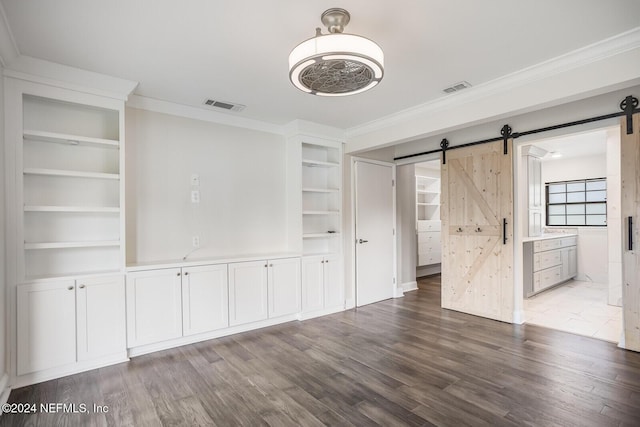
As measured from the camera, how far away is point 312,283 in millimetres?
4531

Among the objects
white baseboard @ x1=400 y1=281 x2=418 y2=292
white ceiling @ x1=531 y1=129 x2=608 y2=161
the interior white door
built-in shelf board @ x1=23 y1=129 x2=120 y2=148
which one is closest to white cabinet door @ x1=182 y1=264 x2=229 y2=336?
built-in shelf board @ x1=23 y1=129 x2=120 y2=148

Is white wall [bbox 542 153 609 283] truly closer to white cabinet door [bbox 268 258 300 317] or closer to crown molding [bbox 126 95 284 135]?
white cabinet door [bbox 268 258 300 317]

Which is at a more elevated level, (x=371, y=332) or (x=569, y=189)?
(x=569, y=189)

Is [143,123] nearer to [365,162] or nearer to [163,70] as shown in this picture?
[163,70]

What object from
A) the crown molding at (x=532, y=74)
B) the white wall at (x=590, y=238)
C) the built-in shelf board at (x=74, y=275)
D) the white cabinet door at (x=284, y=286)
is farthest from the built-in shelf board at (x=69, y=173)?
the white wall at (x=590, y=238)

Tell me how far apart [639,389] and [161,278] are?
4.25m

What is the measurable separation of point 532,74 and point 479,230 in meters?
2.10

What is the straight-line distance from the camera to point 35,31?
7.69ft

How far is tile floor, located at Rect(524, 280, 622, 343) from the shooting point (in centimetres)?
379

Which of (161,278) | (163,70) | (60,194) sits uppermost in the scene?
(163,70)

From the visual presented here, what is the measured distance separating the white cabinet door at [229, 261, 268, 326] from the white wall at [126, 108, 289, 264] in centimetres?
41

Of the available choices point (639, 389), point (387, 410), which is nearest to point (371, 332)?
point (387, 410)

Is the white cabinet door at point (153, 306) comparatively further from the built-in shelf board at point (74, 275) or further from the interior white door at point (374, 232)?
the interior white door at point (374, 232)

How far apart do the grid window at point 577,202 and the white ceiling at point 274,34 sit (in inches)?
225
